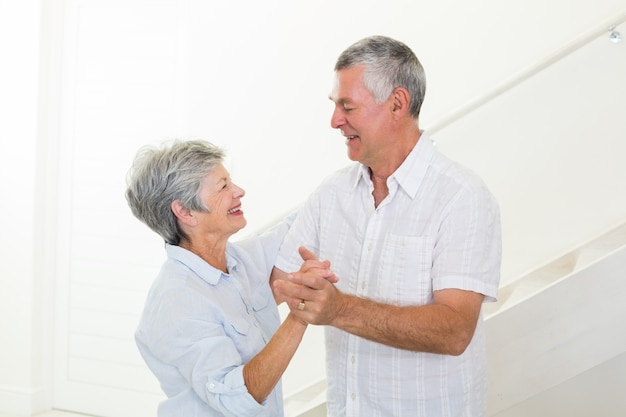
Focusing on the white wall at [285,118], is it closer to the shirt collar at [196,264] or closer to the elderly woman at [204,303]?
the elderly woman at [204,303]

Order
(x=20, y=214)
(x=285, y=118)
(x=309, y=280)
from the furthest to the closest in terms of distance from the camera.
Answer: (x=20, y=214), (x=285, y=118), (x=309, y=280)

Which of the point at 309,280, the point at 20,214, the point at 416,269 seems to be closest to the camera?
the point at 309,280

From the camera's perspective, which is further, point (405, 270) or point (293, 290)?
point (405, 270)

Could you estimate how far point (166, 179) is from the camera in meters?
2.23

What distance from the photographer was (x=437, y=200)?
2252 millimetres

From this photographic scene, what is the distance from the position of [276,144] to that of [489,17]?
48.8 inches

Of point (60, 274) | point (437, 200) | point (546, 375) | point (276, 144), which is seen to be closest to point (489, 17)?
point (276, 144)

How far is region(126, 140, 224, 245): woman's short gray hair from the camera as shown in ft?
7.33

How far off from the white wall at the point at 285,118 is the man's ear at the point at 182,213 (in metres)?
1.82

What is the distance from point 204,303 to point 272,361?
0.75ft

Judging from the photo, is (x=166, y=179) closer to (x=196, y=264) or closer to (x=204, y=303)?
(x=196, y=264)

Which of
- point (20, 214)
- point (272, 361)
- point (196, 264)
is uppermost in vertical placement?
point (196, 264)

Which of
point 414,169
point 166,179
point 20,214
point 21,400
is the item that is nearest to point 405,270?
point 414,169

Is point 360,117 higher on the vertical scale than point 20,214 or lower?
higher
